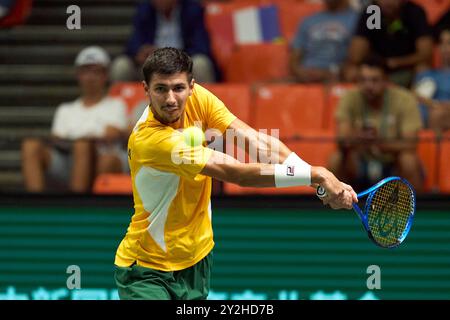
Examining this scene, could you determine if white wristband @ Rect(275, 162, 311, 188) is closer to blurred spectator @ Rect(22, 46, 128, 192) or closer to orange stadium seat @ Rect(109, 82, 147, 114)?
blurred spectator @ Rect(22, 46, 128, 192)

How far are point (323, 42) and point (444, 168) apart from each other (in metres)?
2.14

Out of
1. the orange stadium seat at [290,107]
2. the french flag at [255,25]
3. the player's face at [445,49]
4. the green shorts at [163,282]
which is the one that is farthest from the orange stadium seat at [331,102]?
the green shorts at [163,282]

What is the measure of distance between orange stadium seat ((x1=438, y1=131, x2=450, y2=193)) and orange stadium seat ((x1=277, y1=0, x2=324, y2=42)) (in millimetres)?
2783

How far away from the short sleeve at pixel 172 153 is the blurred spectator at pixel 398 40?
4861 millimetres

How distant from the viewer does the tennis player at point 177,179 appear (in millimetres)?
6098

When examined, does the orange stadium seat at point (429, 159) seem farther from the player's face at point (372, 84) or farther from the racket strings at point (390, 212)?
the racket strings at point (390, 212)

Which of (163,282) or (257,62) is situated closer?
(163,282)

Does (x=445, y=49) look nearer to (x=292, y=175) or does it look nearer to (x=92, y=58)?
(x=92, y=58)

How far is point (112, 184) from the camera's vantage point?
9.77 metres

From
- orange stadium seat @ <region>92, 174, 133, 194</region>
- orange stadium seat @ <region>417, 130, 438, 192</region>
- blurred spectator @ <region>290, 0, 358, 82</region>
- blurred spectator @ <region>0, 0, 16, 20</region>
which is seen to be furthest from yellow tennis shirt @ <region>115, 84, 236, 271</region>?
blurred spectator @ <region>0, 0, 16, 20</region>

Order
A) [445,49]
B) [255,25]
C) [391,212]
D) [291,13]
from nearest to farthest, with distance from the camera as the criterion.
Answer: [391,212], [445,49], [255,25], [291,13]

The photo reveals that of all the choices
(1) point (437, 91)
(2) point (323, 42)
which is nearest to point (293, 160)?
(1) point (437, 91)
